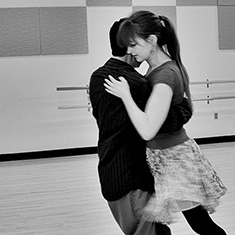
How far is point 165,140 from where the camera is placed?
1.71 metres

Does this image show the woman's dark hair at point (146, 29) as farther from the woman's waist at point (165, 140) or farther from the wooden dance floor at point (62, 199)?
the wooden dance floor at point (62, 199)

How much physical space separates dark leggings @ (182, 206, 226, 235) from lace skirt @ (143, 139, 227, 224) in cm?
8

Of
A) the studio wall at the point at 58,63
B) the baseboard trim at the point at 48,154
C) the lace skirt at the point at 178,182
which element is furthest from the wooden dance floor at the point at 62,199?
the lace skirt at the point at 178,182

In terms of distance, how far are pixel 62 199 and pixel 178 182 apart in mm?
2471

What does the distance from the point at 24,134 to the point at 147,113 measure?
16.5 feet

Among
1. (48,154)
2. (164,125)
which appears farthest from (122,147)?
(48,154)

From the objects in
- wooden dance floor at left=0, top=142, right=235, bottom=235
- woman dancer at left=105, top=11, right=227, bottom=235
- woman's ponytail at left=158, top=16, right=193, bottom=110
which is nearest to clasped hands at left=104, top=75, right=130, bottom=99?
woman dancer at left=105, top=11, right=227, bottom=235

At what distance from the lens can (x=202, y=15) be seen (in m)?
7.00

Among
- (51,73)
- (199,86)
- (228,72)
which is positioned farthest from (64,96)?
(228,72)

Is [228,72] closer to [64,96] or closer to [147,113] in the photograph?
[64,96]

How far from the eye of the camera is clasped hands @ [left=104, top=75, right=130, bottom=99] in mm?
1513

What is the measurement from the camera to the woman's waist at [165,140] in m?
1.70

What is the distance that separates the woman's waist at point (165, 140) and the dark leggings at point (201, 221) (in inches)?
11.8

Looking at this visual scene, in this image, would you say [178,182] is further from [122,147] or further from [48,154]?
[48,154]
